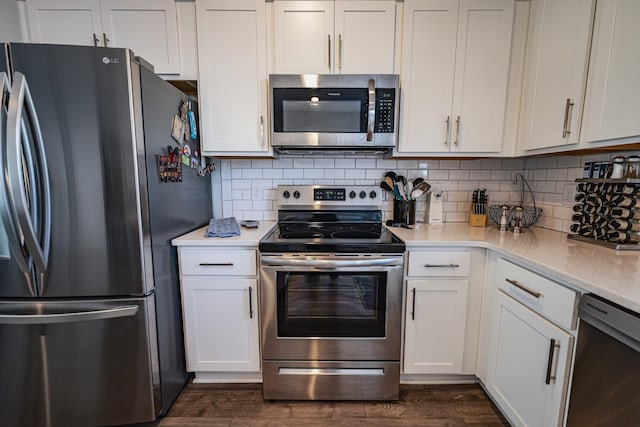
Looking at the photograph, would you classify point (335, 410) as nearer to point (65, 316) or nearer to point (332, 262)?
point (332, 262)

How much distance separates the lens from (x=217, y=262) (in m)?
1.53

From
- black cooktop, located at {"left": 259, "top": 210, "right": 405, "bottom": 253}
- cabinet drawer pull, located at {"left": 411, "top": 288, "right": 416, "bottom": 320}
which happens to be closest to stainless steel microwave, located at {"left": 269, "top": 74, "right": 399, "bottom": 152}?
black cooktop, located at {"left": 259, "top": 210, "right": 405, "bottom": 253}

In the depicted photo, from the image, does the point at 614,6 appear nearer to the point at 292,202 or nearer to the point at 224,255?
the point at 292,202

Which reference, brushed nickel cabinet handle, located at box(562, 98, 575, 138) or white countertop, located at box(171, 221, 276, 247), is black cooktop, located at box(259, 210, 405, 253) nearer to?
white countertop, located at box(171, 221, 276, 247)

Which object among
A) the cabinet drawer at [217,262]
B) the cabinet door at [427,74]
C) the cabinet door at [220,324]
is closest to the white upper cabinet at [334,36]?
the cabinet door at [427,74]

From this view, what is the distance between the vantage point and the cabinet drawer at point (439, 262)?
152 cm

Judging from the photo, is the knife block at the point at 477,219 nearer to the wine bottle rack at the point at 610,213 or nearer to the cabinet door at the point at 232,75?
the wine bottle rack at the point at 610,213

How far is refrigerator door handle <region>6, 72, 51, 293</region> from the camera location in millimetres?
1040

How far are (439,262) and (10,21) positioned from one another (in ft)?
9.17

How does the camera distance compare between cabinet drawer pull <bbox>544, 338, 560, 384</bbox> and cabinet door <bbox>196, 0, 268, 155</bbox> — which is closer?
cabinet drawer pull <bbox>544, 338, 560, 384</bbox>

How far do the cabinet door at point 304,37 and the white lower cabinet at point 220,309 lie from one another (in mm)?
1163

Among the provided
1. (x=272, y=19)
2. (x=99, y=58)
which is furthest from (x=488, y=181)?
(x=99, y=58)

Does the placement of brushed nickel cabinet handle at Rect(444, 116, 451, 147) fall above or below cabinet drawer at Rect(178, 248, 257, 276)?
above

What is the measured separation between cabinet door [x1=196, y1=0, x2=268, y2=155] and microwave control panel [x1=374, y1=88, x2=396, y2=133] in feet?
2.32
